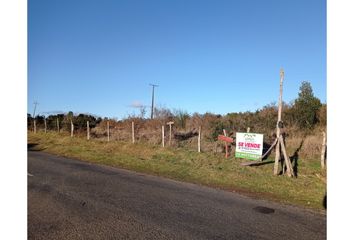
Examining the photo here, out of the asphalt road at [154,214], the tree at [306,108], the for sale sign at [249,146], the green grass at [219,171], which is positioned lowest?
the green grass at [219,171]

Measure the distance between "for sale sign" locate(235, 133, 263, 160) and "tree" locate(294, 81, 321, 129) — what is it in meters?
9.32

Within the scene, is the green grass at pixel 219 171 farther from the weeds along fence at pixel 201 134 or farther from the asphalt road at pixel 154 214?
the weeds along fence at pixel 201 134

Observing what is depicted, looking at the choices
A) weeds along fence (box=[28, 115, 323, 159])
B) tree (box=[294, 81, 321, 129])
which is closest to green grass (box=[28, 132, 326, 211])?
weeds along fence (box=[28, 115, 323, 159])

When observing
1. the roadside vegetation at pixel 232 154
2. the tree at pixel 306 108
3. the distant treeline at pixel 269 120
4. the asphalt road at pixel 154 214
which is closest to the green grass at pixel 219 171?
the roadside vegetation at pixel 232 154

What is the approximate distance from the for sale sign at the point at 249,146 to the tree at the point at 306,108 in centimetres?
932

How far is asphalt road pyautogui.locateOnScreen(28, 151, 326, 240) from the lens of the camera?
18.1ft

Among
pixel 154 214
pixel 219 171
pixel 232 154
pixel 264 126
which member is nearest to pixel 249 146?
pixel 232 154

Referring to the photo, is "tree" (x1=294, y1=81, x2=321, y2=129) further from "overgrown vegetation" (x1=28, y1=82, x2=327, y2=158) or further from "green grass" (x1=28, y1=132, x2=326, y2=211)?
"green grass" (x1=28, y1=132, x2=326, y2=211)

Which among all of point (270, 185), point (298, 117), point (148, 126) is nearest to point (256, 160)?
point (270, 185)

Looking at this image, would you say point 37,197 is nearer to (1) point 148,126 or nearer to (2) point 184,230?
(2) point 184,230

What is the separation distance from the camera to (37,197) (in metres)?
8.00

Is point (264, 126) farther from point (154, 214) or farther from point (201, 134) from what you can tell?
point (154, 214)

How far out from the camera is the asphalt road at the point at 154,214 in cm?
551
